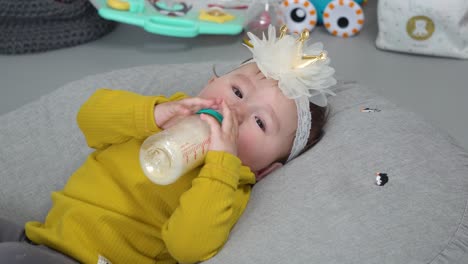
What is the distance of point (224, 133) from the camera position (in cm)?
103

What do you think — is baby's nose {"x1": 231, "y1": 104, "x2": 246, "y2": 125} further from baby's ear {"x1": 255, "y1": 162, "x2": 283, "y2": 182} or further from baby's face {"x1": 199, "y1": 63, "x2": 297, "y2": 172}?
baby's ear {"x1": 255, "y1": 162, "x2": 283, "y2": 182}

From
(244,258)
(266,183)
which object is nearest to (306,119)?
(266,183)

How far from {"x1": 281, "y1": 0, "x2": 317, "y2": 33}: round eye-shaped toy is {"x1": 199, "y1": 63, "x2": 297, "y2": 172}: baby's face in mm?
1069

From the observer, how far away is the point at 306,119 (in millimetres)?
1199

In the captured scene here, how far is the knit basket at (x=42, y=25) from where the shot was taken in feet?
6.63

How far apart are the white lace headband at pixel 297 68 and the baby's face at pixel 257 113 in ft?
0.05

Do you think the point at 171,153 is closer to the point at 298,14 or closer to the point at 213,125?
the point at 213,125

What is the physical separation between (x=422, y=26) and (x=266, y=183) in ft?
3.65

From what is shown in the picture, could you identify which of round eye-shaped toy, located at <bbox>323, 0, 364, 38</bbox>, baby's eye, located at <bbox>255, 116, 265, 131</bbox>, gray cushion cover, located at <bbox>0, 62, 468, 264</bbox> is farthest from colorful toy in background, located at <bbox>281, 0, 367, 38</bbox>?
baby's eye, located at <bbox>255, 116, 265, 131</bbox>

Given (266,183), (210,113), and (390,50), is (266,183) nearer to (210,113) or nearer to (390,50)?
(210,113)

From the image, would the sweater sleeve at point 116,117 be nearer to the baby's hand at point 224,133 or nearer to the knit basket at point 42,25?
the baby's hand at point 224,133

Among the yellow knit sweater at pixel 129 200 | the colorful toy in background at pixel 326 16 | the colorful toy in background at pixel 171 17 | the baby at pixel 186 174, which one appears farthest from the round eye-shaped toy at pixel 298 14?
the yellow knit sweater at pixel 129 200

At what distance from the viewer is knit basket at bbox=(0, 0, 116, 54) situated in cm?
202

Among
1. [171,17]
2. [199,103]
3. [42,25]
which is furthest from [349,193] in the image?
[42,25]
